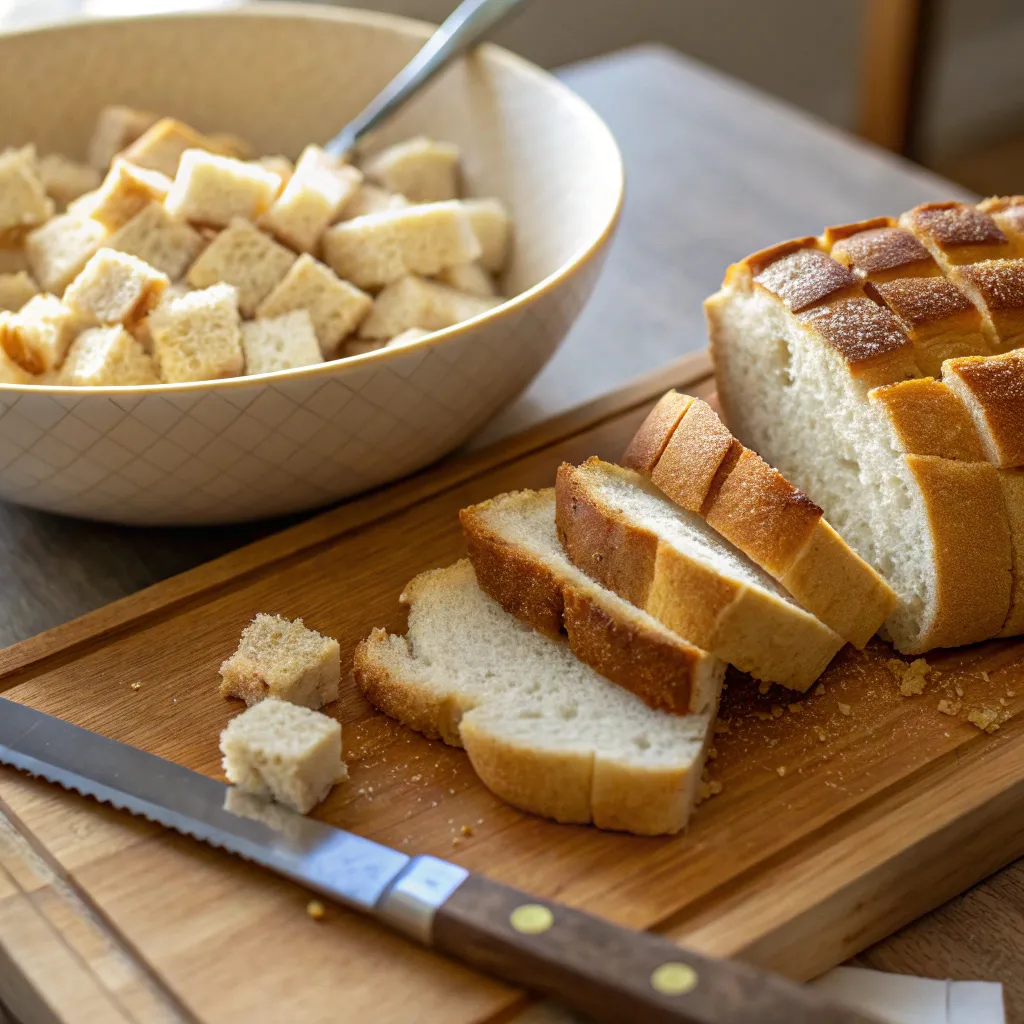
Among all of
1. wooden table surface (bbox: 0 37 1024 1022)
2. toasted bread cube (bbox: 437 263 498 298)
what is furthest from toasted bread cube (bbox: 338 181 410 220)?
wooden table surface (bbox: 0 37 1024 1022)

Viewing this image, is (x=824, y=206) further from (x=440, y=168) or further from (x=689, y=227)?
(x=440, y=168)

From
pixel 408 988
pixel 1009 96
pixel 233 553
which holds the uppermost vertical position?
pixel 233 553

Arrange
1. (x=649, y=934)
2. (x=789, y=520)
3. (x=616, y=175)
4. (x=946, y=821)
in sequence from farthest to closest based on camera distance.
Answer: (x=616, y=175)
(x=789, y=520)
(x=946, y=821)
(x=649, y=934)

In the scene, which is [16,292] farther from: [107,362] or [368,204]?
[368,204]

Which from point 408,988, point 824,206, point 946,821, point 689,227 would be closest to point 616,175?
point 689,227

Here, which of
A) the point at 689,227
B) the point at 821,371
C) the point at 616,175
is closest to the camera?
the point at 821,371

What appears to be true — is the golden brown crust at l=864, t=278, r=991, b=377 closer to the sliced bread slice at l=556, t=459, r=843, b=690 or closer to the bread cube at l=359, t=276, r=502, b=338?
the sliced bread slice at l=556, t=459, r=843, b=690

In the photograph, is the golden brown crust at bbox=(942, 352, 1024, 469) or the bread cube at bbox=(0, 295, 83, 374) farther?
the bread cube at bbox=(0, 295, 83, 374)
